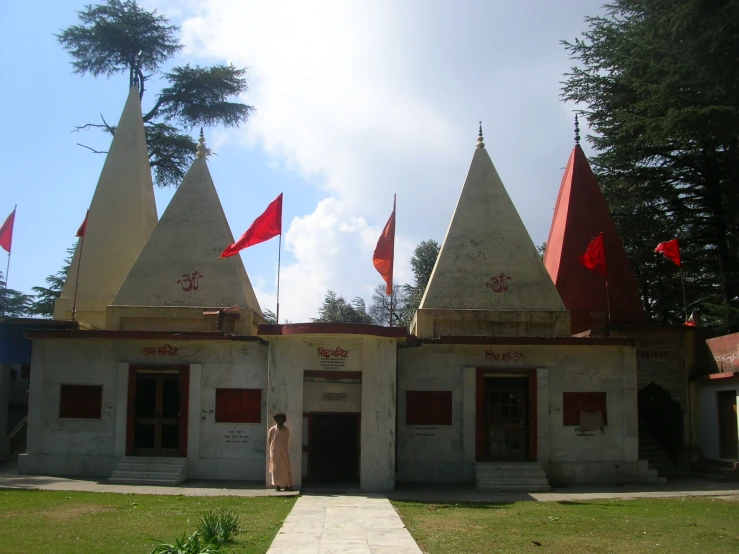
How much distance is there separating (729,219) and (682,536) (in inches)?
650

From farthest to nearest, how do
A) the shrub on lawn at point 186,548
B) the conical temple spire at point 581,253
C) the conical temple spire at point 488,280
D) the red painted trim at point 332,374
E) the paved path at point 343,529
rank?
the conical temple spire at point 581,253 < the conical temple spire at point 488,280 < the red painted trim at point 332,374 < the paved path at point 343,529 < the shrub on lawn at point 186,548

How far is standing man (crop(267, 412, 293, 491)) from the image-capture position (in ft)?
47.3

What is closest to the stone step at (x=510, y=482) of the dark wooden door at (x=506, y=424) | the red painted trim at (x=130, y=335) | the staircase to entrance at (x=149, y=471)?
the dark wooden door at (x=506, y=424)

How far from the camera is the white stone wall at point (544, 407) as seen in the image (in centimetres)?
1619

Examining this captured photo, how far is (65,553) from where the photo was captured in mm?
8109

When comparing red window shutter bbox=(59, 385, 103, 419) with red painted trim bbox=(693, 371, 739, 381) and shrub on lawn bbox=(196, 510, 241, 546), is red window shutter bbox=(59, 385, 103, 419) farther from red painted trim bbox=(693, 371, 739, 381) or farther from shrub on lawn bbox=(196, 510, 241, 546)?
red painted trim bbox=(693, 371, 739, 381)

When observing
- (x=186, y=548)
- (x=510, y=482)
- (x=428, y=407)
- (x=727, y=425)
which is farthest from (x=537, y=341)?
(x=186, y=548)

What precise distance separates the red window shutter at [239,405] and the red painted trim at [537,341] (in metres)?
3.64

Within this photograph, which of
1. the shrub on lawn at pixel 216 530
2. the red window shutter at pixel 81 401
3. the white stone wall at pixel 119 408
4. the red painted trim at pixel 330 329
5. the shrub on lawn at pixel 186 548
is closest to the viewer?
the shrub on lawn at pixel 186 548

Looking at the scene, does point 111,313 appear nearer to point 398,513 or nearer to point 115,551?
point 398,513

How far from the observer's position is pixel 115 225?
21.5 m

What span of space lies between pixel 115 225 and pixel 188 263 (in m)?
3.94

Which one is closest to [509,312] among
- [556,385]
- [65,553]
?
[556,385]

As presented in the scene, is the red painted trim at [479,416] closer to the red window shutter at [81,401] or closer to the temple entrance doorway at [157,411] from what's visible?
the temple entrance doorway at [157,411]
